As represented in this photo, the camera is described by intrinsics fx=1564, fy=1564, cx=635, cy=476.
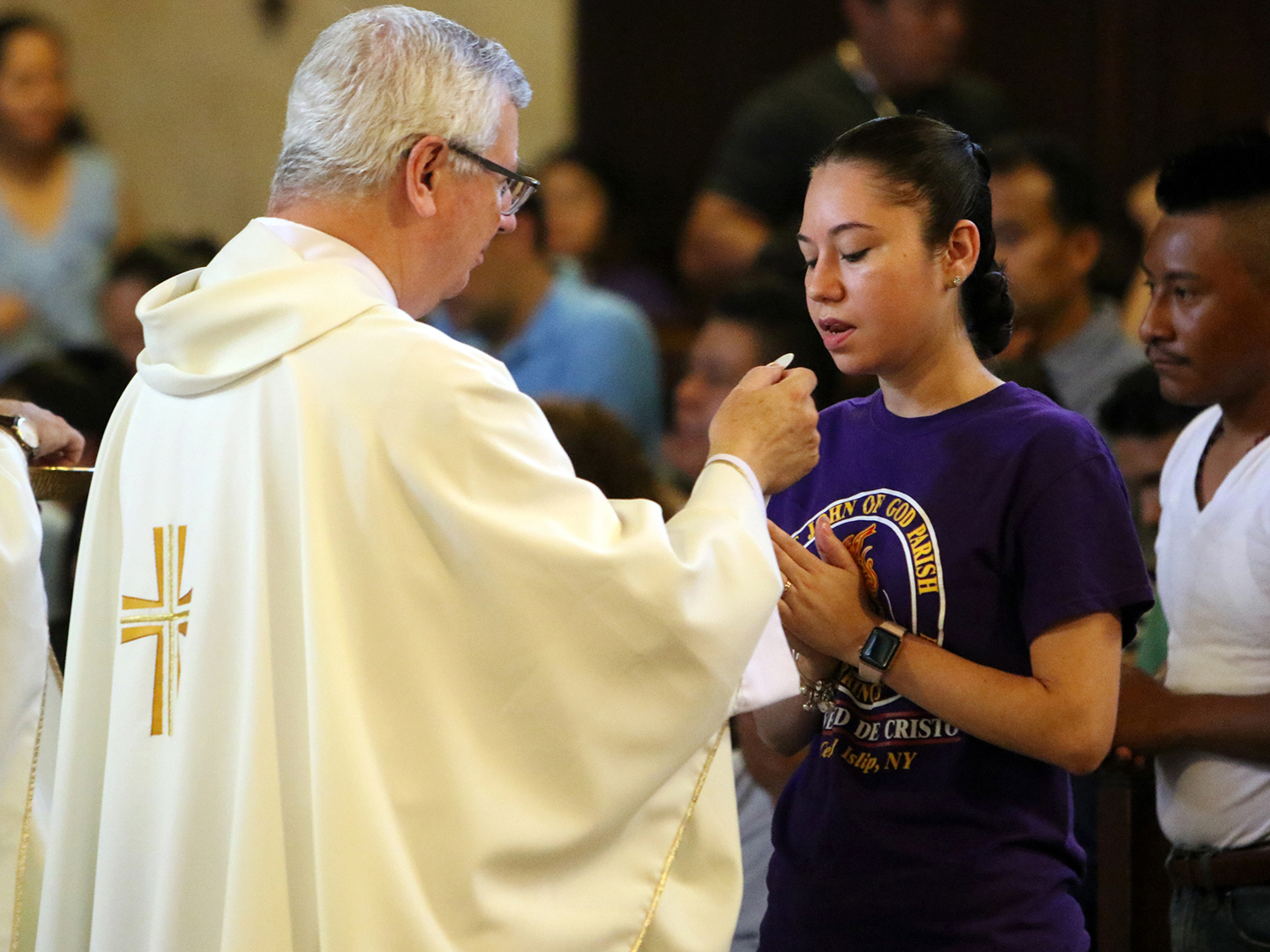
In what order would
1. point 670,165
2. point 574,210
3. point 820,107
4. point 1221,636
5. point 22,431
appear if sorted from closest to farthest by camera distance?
1. point 22,431
2. point 1221,636
3. point 820,107
4. point 574,210
5. point 670,165

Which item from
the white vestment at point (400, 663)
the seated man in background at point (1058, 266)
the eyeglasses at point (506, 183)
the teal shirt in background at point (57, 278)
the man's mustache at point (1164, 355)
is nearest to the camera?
the white vestment at point (400, 663)

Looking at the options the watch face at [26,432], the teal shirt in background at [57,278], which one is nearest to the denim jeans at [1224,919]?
the watch face at [26,432]

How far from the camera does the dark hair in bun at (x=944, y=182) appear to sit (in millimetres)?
2039

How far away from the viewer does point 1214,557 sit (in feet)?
7.98

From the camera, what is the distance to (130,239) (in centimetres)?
675

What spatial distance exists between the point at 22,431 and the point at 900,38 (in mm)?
3611

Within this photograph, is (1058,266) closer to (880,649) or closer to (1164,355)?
(1164,355)

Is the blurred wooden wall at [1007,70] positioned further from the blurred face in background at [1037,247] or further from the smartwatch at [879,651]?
the smartwatch at [879,651]

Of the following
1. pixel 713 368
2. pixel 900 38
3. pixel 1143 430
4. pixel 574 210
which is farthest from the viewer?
pixel 574 210

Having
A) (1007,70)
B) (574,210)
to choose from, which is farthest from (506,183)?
(1007,70)

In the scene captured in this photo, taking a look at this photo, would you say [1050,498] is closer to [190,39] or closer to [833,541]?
[833,541]

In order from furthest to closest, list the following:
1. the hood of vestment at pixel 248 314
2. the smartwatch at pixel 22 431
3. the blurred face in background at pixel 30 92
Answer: the blurred face in background at pixel 30 92 < the smartwatch at pixel 22 431 < the hood of vestment at pixel 248 314

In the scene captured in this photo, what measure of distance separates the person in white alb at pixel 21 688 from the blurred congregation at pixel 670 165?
6.02 ft

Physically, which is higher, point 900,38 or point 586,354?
point 900,38
